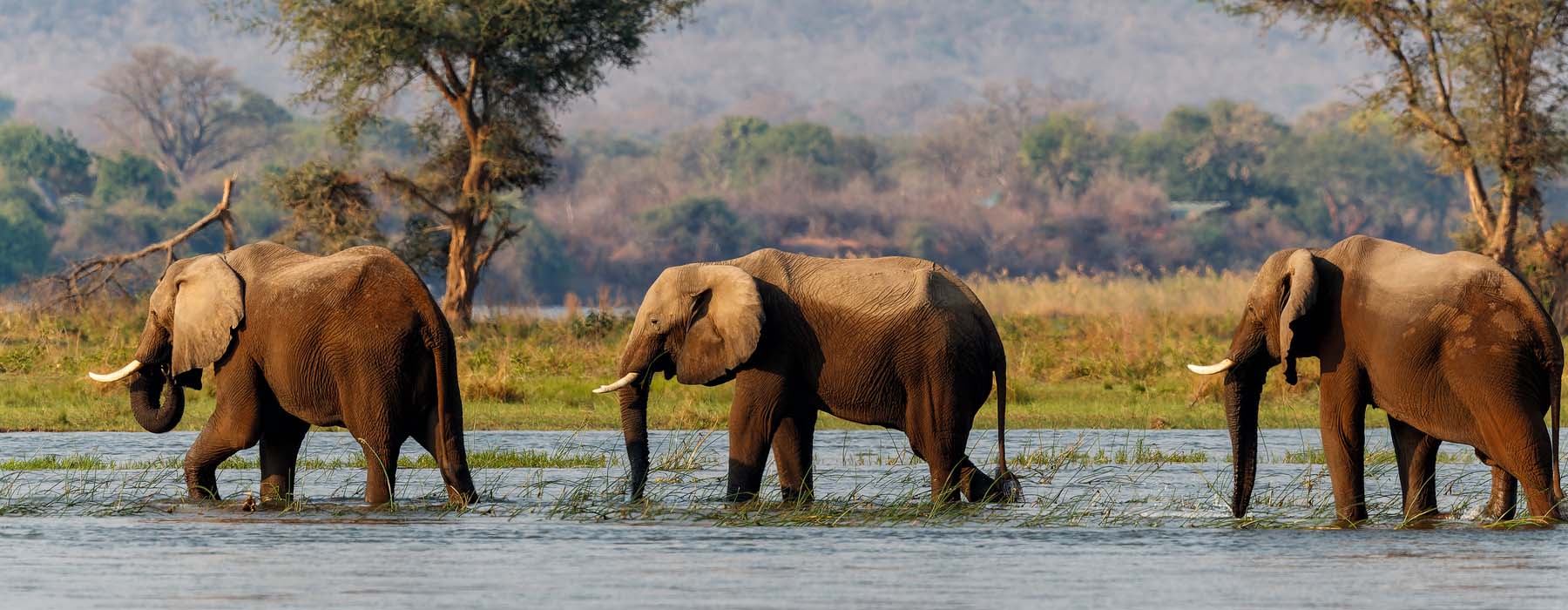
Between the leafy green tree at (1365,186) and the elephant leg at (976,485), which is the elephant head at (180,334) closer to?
the elephant leg at (976,485)

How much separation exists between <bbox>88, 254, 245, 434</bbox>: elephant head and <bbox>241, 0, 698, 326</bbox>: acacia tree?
62.5 ft

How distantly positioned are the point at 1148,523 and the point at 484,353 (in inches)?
559

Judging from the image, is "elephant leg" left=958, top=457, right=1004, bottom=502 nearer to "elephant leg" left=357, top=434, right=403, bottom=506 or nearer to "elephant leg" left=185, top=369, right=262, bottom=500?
"elephant leg" left=357, top=434, right=403, bottom=506

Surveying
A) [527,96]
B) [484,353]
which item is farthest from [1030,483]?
[527,96]

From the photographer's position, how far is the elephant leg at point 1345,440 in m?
12.7

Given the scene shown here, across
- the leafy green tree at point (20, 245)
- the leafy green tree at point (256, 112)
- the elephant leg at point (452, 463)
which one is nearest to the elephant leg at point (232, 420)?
the elephant leg at point (452, 463)

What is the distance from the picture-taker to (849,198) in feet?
286

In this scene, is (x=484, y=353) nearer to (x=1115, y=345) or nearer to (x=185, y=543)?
(x=1115, y=345)

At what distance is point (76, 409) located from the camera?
21.8 meters

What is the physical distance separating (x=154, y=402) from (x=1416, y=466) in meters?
7.25

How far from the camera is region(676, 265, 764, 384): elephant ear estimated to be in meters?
13.4

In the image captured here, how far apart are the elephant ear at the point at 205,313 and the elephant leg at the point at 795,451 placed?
3.12 meters

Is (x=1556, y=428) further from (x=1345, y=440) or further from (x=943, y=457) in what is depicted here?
(x=943, y=457)

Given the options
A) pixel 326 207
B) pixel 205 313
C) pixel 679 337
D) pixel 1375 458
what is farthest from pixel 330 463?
pixel 326 207
